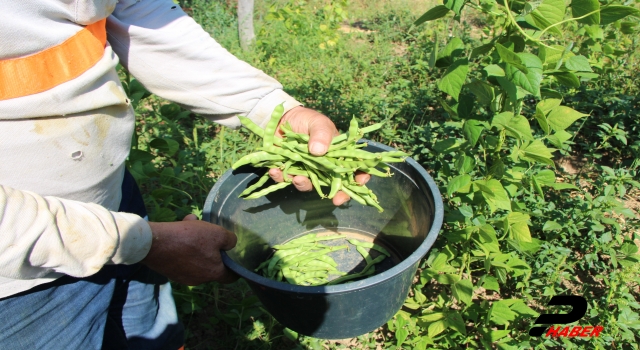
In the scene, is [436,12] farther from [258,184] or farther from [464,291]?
[464,291]

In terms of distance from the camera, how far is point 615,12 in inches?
55.9

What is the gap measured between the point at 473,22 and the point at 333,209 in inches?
201

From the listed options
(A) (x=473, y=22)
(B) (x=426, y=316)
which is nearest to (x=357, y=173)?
(B) (x=426, y=316)

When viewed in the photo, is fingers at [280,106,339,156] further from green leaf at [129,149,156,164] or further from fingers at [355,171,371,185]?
green leaf at [129,149,156,164]

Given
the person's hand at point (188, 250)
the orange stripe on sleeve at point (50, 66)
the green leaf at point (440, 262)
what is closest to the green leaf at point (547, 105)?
the green leaf at point (440, 262)

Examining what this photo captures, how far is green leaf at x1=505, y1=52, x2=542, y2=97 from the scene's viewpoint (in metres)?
1.47

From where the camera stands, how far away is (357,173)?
2.19 metres

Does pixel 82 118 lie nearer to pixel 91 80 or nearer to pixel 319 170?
pixel 91 80

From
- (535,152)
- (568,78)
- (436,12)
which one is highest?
(436,12)

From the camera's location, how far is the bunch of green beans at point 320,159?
2.06m

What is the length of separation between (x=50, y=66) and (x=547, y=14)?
1.55m

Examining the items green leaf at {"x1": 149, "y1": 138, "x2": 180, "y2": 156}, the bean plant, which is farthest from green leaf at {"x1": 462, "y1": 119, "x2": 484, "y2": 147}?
green leaf at {"x1": 149, "y1": 138, "x2": 180, "y2": 156}

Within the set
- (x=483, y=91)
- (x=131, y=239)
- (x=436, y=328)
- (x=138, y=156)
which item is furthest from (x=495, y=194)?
(x=138, y=156)

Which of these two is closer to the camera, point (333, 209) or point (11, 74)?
point (11, 74)
